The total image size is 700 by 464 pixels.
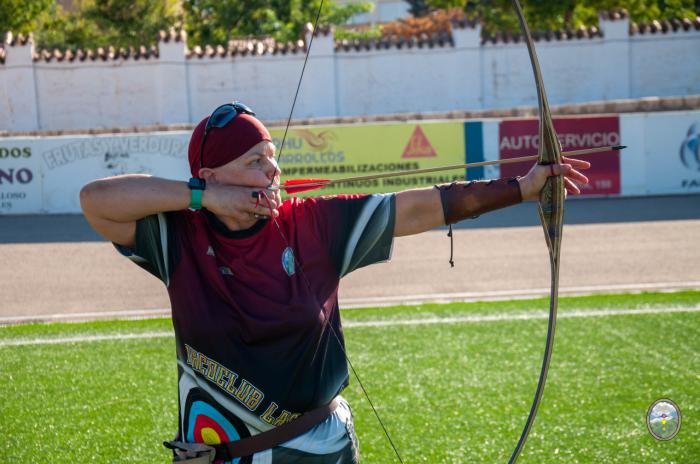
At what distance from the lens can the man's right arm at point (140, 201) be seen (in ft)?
7.83

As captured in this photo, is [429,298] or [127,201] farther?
[429,298]

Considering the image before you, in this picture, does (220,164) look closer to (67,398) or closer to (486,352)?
(67,398)

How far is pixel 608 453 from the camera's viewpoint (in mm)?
4781

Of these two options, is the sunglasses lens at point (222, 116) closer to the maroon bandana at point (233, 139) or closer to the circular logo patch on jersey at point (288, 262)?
the maroon bandana at point (233, 139)

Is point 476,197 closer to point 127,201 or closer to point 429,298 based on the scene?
point 127,201

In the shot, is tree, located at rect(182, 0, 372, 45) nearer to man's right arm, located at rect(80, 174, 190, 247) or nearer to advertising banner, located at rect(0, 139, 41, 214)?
advertising banner, located at rect(0, 139, 41, 214)

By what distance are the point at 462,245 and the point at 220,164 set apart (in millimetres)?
9953

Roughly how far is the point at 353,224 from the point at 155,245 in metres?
0.49

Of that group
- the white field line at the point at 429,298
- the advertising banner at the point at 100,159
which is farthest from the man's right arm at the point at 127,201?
the advertising banner at the point at 100,159

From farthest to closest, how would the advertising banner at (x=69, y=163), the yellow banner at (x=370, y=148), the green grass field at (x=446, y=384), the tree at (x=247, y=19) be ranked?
the tree at (x=247, y=19)
the yellow banner at (x=370, y=148)
the advertising banner at (x=69, y=163)
the green grass field at (x=446, y=384)

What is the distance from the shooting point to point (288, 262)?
2.44 meters

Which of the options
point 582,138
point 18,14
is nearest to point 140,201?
point 582,138

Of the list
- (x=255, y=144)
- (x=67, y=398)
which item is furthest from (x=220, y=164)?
(x=67, y=398)

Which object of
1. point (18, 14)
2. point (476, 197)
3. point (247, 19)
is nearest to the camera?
point (476, 197)
